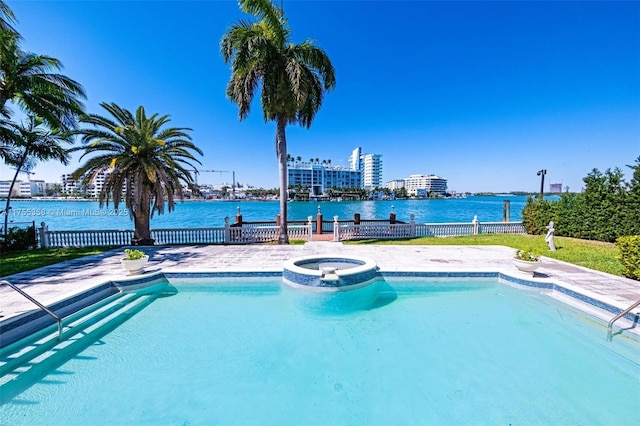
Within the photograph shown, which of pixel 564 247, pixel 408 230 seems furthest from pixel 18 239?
pixel 564 247

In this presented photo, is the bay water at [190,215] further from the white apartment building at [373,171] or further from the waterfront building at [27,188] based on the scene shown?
the white apartment building at [373,171]

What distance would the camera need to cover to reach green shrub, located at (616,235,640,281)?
6.57 m

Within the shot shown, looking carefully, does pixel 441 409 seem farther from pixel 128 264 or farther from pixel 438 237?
pixel 438 237

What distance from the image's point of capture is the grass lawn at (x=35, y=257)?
780 cm

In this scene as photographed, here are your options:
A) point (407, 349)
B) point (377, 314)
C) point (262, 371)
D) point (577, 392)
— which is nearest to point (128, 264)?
point (262, 371)

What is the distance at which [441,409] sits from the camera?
10.5 ft

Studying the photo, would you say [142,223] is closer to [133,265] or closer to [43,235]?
[43,235]

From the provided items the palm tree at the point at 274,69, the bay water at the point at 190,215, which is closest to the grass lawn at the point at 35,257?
the bay water at the point at 190,215

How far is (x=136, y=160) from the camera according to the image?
1125 cm

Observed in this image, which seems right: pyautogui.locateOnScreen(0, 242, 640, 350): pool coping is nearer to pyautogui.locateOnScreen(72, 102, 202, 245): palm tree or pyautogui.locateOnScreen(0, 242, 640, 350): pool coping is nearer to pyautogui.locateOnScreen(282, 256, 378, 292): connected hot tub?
pyautogui.locateOnScreen(282, 256, 378, 292): connected hot tub

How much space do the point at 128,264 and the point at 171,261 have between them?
201cm

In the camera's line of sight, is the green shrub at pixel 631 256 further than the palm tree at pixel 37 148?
No

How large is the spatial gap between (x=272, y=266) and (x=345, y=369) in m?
4.70

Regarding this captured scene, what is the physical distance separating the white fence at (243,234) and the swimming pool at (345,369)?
6.57 metres
